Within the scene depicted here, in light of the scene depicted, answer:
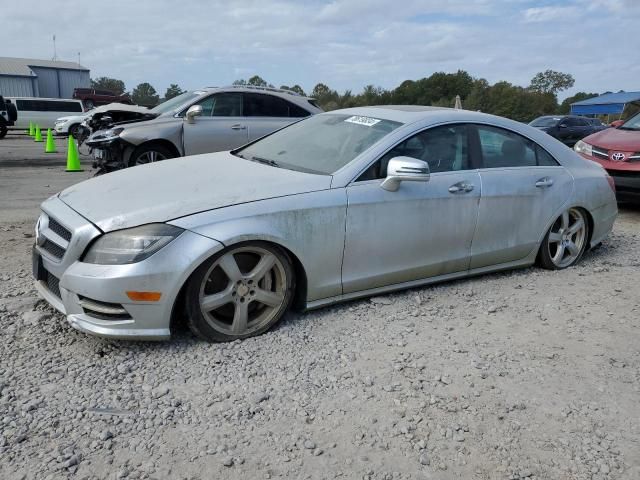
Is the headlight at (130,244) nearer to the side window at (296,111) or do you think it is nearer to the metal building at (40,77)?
the side window at (296,111)

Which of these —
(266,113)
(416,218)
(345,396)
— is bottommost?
(345,396)

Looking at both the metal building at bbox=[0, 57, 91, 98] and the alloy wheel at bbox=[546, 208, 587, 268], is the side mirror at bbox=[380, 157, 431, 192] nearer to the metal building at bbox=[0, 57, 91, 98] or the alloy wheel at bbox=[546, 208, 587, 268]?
the alloy wheel at bbox=[546, 208, 587, 268]

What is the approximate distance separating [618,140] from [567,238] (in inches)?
143

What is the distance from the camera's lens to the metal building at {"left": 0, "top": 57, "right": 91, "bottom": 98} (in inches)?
2349

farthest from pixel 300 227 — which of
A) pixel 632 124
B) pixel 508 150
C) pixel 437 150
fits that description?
pixel 632 124

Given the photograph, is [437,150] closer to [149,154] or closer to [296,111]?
[296,111]

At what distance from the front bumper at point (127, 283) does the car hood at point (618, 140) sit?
257 inches

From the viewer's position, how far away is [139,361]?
3244mm

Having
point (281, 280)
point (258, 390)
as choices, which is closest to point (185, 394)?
point (258, 390)

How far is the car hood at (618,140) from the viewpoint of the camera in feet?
25.2

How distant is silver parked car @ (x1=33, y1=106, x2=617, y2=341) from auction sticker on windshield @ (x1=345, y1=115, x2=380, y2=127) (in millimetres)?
18

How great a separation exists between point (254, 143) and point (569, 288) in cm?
289

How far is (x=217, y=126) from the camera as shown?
29.6 feet

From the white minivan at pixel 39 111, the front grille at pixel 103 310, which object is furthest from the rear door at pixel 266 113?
the white minivan at pixel 39 111
